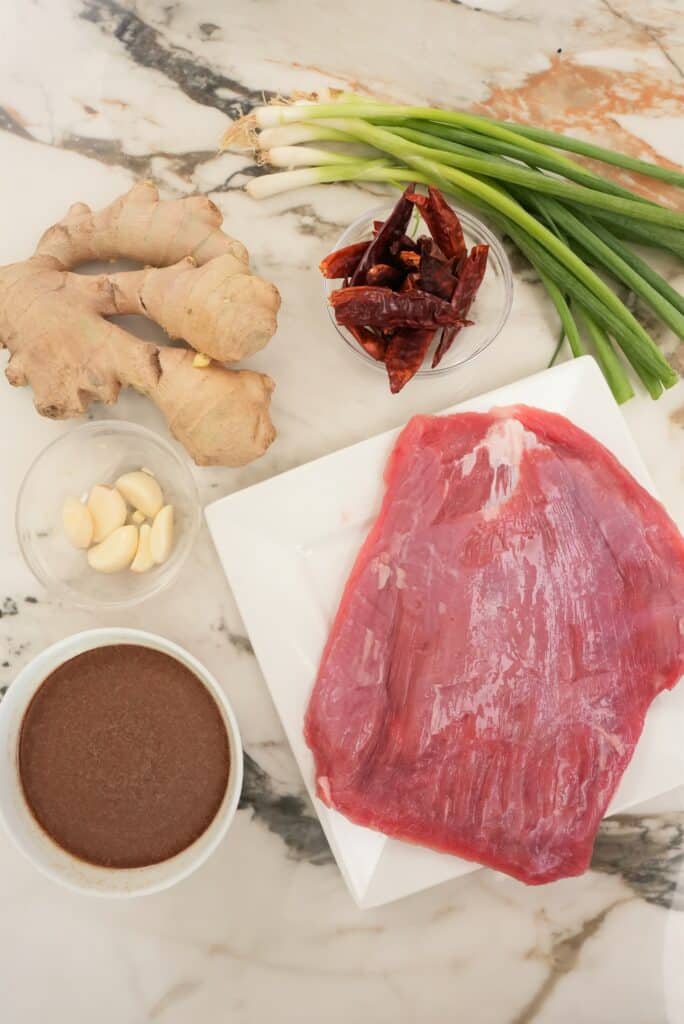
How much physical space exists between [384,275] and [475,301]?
0.18 m

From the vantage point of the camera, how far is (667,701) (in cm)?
132

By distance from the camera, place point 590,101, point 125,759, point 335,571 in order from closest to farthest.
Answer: point 125,759, point 335,571, point 590,101

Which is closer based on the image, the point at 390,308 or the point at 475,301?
the point at 390,308

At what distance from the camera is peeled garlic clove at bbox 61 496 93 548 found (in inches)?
52.4

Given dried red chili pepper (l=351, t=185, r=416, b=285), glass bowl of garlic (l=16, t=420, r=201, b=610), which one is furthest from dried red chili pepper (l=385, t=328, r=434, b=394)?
glass bowl of garlic (l=16, t=420, r=201, b=610)

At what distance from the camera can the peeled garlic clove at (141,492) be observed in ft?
4.40

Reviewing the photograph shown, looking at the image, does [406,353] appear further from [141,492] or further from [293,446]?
[141,492]


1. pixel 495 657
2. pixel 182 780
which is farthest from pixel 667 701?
pixel 182 780

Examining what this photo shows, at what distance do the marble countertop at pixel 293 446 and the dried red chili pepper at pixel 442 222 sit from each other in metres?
0.17

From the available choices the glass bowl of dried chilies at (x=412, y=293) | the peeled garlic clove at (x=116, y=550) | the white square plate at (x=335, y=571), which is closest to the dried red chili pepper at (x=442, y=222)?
the glass bowl of dried chilies at (x=412, y=293)

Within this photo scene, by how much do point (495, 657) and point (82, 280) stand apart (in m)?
0.79

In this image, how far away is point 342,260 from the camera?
1.33 m

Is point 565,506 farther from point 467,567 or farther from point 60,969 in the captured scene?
point 60,969

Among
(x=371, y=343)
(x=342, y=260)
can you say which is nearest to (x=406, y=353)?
(x=371, y=343)
